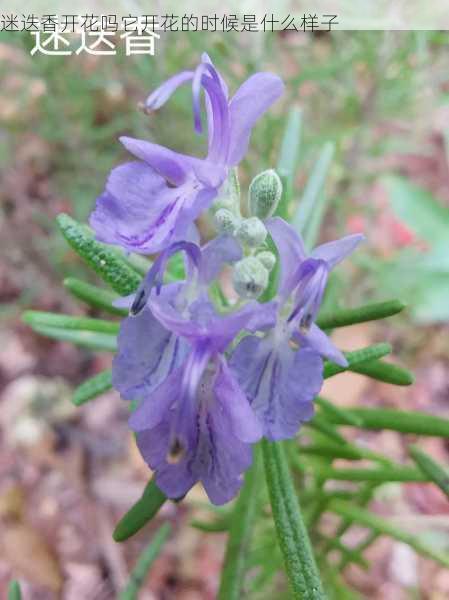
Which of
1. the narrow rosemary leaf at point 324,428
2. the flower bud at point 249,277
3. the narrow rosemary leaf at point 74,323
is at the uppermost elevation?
the flower bud at point 249,277

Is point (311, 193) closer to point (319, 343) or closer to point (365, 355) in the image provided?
point (365, 355)

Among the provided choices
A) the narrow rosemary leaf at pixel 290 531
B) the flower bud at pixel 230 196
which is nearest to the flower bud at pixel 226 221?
the flower bud at pixel 230 196

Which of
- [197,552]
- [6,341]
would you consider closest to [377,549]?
[197,552]

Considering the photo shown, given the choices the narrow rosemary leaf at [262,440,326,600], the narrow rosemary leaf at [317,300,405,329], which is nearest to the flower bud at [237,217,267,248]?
the narrow rosemary leaf at [317,300,405,329]

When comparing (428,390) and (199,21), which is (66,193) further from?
(428,390)

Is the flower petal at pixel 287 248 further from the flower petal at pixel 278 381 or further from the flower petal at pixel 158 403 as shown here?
the flower petal at pixel 158 403

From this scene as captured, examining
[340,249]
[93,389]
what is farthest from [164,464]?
[93,389]

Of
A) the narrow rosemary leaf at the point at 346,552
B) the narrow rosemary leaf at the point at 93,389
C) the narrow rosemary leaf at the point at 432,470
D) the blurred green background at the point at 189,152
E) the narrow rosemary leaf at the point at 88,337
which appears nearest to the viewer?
the narrow rosemary leaf at the point at 432,470
